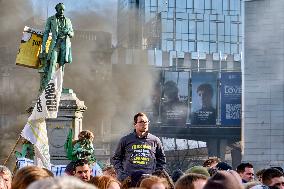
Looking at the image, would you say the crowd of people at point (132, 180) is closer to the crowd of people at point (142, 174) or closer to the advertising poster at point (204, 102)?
the crowd of people at point (142, 174)

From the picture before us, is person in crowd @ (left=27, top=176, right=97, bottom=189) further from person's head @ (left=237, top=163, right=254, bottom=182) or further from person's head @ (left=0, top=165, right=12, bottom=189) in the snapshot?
person's head @ (left=237, top=163, right=254, bottom=182)

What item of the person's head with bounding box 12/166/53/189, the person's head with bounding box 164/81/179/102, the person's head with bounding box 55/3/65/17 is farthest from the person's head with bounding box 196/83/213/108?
the person's head with bounding box 12/166/53/189

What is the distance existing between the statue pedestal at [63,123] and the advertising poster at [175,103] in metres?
55.0

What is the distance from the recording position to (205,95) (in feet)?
241

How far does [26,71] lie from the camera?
6334cm

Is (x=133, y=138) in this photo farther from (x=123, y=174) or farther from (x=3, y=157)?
(x=3, y=157)

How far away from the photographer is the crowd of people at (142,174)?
18.9 ft

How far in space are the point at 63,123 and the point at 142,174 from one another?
26.0ft

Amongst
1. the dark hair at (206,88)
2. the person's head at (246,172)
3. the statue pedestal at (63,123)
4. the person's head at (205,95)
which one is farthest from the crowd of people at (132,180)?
the dark hair at (206,88)

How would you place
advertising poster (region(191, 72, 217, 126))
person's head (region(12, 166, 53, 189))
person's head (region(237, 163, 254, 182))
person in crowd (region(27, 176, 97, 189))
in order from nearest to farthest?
person in crowd (region(27, 176, 97, 189))
person's head (region(12, 166, 53, 189))
person's head (region(237, 163, 254, 182))
advertising poster (region(191, 72, 217, 126))

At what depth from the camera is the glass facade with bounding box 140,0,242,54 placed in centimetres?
10300

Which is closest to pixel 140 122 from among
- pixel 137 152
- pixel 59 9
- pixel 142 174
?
pixel 137 152

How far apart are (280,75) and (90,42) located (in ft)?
64.7

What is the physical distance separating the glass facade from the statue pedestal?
8361cm
